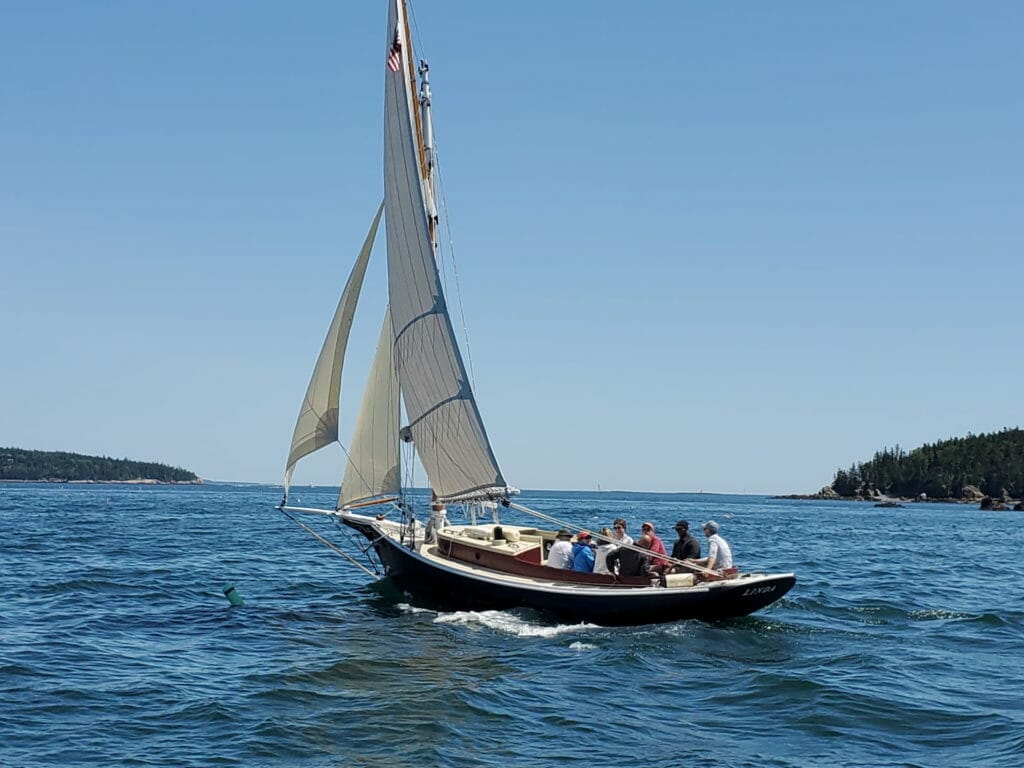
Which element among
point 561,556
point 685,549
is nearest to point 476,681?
point 561,556

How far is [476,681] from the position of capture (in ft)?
53.9

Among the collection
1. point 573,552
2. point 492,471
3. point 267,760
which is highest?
point 492,471

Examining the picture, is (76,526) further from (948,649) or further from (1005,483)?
(1005,483)

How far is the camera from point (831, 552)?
47438 mm

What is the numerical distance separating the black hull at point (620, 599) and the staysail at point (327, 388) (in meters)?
4.83

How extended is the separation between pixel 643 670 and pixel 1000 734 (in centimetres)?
563

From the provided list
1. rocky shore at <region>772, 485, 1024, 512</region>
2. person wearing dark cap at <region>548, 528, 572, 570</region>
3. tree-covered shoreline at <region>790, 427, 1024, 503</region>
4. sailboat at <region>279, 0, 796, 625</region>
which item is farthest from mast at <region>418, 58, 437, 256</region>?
tree-covered shoreline at <region>790, 427, 1024, 503</region>

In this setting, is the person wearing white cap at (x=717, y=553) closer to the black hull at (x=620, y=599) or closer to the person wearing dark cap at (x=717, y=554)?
the person wearing dark cap at (x=717, y=554)

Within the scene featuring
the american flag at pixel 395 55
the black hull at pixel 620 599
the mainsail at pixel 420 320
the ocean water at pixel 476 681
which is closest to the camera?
the ocean water at pixel 476 681

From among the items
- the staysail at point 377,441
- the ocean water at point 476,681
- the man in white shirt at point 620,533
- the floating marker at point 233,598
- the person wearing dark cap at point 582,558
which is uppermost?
the staysail at point 377,441

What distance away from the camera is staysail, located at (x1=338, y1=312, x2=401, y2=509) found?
26281mm

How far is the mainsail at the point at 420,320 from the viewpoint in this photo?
2383cm

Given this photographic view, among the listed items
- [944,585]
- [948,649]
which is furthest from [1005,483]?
[948,649]

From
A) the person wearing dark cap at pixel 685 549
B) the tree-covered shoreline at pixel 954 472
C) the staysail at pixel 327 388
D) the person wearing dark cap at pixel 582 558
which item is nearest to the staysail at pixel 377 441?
the staysail at pixel 327 388
